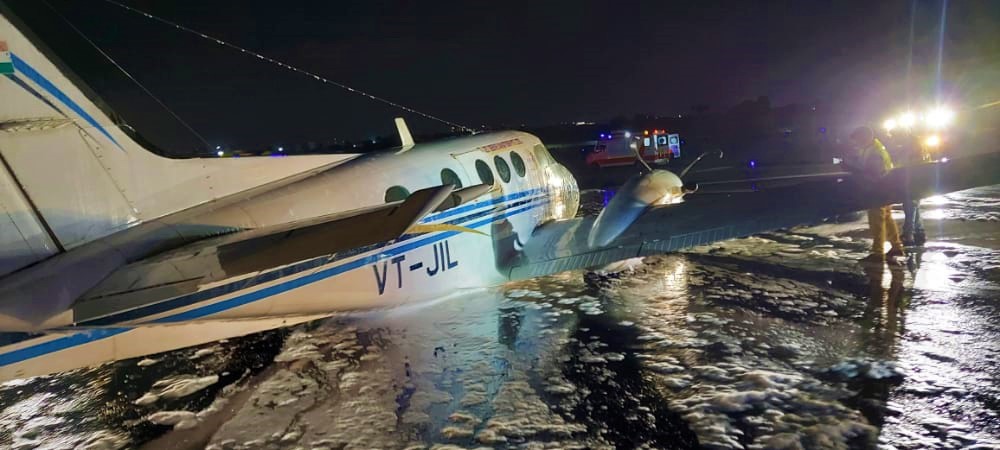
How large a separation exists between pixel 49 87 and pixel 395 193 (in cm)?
331

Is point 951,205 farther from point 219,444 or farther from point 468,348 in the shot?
point 219,444

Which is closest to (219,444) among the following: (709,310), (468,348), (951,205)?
(468,348)

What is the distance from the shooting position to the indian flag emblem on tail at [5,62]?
4.38m

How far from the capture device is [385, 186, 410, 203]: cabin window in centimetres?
677

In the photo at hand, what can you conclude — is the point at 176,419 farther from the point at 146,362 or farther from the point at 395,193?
the point at 395,193

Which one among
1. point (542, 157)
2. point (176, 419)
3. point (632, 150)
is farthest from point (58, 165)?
point (632, 150)

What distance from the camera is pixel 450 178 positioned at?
7.83 meters

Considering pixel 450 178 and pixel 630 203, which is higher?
pixel 450 178

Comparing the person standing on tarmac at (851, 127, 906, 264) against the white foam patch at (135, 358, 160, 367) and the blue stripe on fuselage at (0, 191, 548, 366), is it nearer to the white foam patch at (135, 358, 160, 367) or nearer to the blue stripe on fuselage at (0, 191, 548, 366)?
the blue stripe on fuselage at (0, 191, 548, 366)

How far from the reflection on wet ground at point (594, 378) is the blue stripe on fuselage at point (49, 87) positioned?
2.53 meters

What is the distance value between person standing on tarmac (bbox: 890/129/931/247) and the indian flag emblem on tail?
37.1 feet

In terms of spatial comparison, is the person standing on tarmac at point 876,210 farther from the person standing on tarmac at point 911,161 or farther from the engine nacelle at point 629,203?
the engine nacelle at point 629,203

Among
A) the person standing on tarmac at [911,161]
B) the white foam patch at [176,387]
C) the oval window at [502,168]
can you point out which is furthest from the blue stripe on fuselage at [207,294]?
the person standing on tarmac at [911,161]

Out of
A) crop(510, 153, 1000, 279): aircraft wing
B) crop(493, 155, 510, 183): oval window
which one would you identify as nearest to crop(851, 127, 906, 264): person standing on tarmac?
crop(510, 153, 1000, 279): aircraft wing
